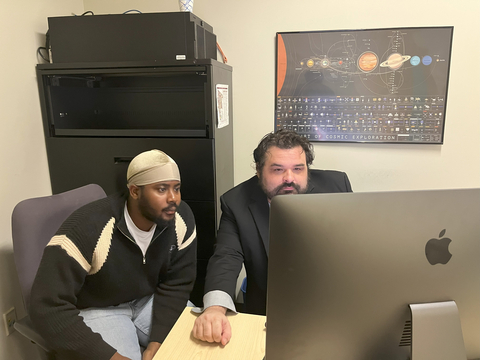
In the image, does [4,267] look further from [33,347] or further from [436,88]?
[436,88]

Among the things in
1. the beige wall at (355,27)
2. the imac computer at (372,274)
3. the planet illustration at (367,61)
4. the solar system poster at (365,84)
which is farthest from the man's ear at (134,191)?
the planet illustration at (367,61)

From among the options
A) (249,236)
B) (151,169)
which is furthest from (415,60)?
(151,169)

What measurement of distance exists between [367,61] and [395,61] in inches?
6.1

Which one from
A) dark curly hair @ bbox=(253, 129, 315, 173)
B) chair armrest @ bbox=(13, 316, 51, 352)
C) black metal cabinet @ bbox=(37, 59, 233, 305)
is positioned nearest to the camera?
chair armrest @ bbox=(13, 316, 51, 352)

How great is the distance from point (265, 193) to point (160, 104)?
0.86 m

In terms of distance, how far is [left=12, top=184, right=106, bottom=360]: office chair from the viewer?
119cm

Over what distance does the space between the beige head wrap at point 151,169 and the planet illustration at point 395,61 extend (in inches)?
55.8

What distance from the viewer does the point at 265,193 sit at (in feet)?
4.97

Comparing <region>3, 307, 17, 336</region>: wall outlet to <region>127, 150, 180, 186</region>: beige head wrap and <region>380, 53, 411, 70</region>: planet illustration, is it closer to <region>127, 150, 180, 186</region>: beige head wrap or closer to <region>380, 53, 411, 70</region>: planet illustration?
<region>127, 150, 180, 186</region>: beige head wrap

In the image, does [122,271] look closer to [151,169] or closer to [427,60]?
[151,169]

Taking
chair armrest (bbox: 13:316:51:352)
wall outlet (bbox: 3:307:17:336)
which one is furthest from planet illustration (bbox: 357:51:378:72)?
wall outlet (bbox: 3:307:17:336)

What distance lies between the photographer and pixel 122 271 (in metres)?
1.30

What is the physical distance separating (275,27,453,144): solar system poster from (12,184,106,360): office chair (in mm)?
1357

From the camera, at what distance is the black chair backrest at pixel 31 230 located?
1230mm
